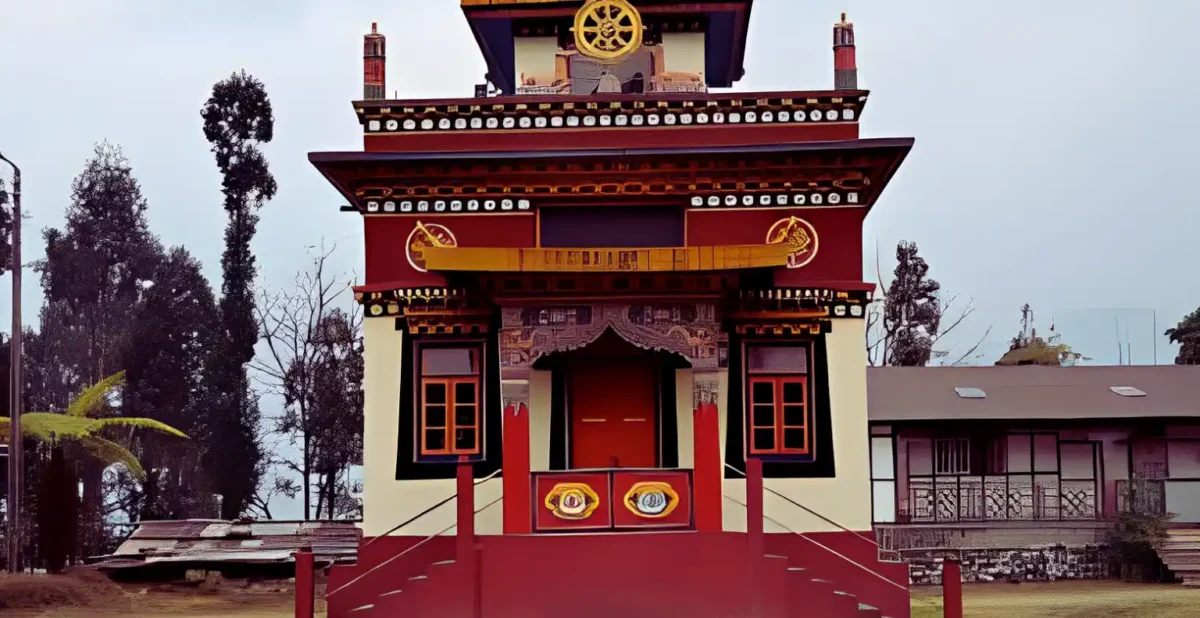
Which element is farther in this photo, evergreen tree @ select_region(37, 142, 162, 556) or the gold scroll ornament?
evergreen tree @ select_region(37, 142, 162, 556)

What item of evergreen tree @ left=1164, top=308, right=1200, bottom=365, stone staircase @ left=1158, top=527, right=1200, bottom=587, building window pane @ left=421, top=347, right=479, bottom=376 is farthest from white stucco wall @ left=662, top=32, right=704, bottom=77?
evergreen tree @ left=1164, top=308, right=1200, bottom=365

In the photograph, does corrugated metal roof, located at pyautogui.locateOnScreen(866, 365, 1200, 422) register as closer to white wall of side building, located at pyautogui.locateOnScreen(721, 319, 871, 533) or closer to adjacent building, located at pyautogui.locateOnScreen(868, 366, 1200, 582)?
adjacent building, located at pyautogui.locateOnScreen(868, 366, 1200, 582)

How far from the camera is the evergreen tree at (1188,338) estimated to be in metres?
44.8

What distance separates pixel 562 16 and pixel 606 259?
20.4 feet

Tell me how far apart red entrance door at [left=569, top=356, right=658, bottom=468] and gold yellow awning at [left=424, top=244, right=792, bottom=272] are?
2.45 m

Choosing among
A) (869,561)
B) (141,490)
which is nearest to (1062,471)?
(869,561)

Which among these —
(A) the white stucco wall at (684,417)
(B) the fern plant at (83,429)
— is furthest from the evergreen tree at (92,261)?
(A) the white stucco wall at (684,417)

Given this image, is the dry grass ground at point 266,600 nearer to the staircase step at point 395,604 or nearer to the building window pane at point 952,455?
the building window pane at point 952,455

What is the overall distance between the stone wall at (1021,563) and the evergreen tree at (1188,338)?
59.8 feet

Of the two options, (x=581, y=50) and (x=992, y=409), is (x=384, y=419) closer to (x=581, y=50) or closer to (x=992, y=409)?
(x=581, y=50)

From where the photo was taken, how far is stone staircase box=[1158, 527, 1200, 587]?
2695 centimetres

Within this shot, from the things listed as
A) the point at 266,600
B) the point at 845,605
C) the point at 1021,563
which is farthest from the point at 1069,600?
the point at 266,600

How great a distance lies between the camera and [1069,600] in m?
A: 23.0

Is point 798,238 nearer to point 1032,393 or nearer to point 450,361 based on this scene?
point 450,361
